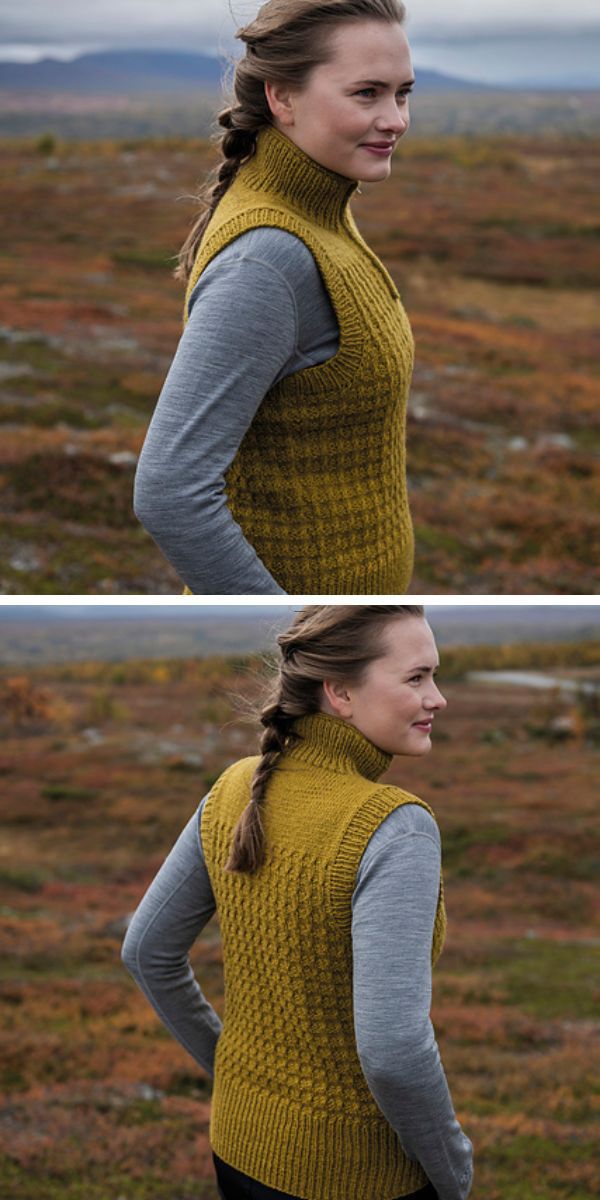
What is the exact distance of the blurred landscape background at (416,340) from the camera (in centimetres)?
1015

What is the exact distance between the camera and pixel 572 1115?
6562 millimetres

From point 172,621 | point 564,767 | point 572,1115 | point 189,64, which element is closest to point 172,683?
point 172,621

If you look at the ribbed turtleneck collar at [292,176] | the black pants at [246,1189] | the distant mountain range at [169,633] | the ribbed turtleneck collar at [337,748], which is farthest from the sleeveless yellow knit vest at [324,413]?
the distant mountain range at [169,633]

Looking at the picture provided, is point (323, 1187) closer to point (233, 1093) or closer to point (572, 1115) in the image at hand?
point (233, 1093)

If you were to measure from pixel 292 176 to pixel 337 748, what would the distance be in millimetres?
921

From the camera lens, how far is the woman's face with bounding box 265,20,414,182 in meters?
1.87

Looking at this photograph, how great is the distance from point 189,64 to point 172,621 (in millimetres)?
181001

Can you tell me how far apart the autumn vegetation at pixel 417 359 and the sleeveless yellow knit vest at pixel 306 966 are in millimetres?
2658

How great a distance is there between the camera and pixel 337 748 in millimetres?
2117

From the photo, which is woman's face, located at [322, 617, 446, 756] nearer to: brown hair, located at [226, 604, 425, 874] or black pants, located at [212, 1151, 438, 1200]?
brown hair, located at [226, 604, 425, 874]

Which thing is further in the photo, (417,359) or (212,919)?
(417,359)

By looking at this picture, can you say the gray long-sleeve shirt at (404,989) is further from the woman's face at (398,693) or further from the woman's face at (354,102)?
the woman's face at (354,102)

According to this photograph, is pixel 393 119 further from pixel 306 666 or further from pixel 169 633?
pixel 169 633

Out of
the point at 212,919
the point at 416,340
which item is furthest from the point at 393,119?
the point at 416,340
